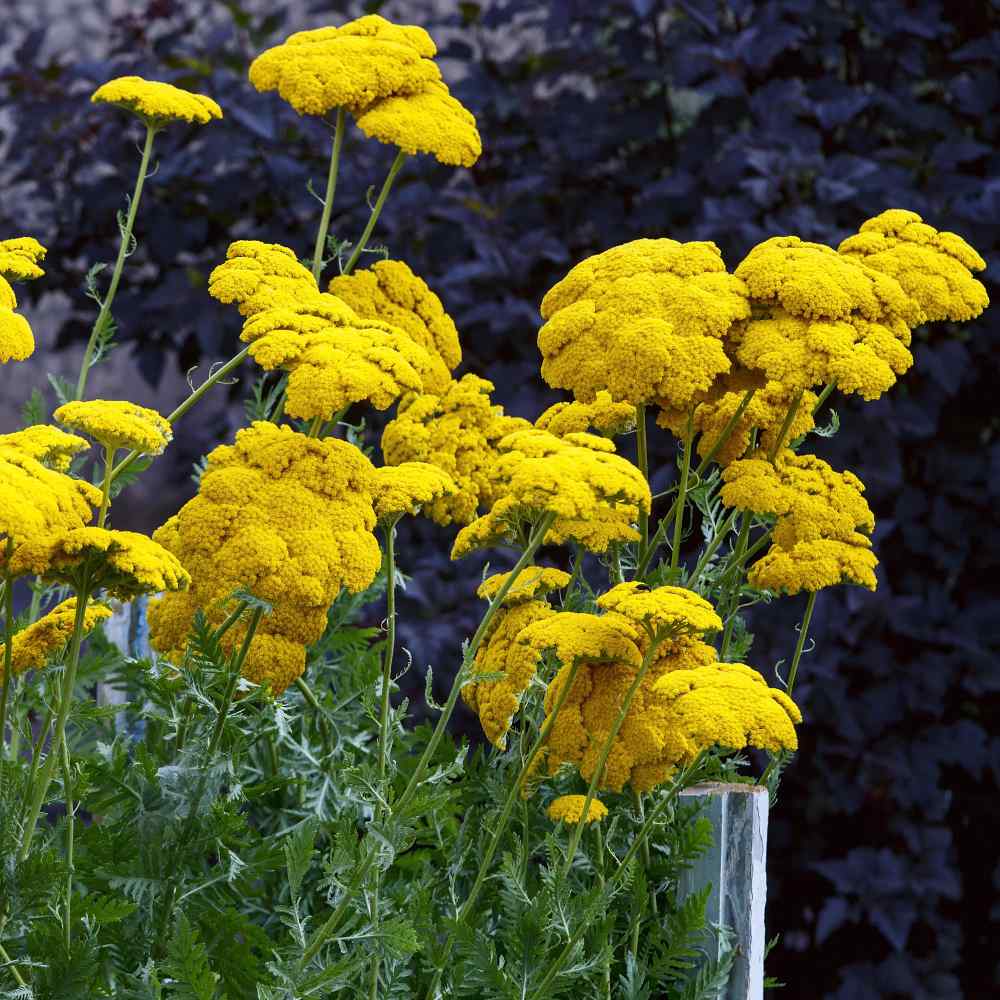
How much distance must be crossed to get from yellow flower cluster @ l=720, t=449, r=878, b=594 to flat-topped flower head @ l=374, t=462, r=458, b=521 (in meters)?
0.40

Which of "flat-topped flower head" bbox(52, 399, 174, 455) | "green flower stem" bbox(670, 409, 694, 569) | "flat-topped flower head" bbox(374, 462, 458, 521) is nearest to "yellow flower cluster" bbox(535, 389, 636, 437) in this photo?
"green flower stem" bbox(670, 409, 694, 569)

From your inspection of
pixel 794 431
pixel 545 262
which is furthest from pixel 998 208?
pixel 794 431

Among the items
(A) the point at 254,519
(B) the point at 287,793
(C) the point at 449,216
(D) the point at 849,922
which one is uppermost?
(A) the point at 254,519

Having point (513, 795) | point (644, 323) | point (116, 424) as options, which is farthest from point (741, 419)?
point (116, 424)

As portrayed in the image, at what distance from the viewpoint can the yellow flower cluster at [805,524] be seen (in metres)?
2.12

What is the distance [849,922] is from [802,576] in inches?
88.8

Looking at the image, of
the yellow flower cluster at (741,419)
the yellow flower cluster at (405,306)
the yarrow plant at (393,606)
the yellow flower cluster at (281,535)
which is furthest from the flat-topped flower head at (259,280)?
the yellow flower cluster at (741,419)

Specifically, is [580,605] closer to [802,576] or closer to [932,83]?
[802,576]

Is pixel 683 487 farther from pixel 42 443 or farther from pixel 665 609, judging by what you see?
pixel 42 443

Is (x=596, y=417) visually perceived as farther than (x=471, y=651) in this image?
Yes

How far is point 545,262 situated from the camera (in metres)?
4.01

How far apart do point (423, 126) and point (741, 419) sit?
0.63 metres

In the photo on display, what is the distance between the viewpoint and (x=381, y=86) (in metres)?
2.42

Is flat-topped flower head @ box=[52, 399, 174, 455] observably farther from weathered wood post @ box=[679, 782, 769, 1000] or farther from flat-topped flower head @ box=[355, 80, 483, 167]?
weathered wood post @ box=[679, 782, 769, 1000]
